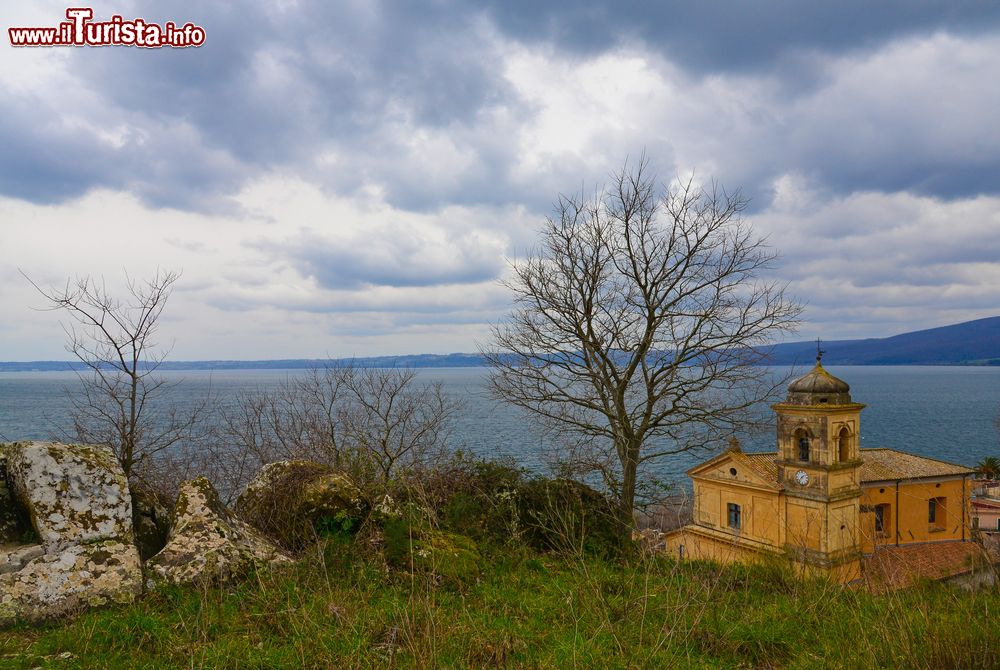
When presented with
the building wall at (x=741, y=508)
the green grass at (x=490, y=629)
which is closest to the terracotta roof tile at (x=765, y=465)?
the building wall at (x=741, y=508)

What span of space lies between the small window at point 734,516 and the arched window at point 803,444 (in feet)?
14.8

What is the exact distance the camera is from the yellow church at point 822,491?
2442 centimetres

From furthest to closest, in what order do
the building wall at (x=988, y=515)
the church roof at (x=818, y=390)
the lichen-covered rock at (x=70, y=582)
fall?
1. the building wall at (x=988, y=515)
2. the church roof at (x=818, y=390)
3. the lichen-covered rock at (x=70, y=582)

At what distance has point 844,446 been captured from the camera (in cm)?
2511

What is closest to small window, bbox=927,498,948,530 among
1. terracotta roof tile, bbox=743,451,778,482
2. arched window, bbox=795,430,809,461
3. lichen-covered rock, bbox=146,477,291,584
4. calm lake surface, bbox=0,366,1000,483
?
calm lake surface, bbox=0,366,1000,483

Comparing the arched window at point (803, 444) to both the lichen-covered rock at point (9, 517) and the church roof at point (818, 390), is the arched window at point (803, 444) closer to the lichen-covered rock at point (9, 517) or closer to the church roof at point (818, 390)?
the church roof at point (818, 390)

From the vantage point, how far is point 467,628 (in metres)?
4.70

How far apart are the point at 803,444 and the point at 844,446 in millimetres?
1645

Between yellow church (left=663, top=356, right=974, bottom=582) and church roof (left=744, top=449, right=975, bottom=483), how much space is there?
53 millimetres

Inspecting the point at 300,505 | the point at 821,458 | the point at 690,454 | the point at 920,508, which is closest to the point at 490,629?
the point at 300,505

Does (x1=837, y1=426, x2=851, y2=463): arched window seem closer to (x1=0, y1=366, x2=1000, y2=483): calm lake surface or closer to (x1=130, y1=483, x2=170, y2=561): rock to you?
(x1=0, y1=366, x2=1000, y2=483): calm lake surface

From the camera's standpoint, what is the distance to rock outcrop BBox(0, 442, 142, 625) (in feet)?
16.0

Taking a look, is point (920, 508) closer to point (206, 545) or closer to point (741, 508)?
point (741, 508)

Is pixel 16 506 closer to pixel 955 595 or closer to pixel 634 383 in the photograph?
pixel 955 595
